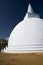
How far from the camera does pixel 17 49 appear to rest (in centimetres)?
2909

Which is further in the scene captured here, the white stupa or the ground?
the white stupa

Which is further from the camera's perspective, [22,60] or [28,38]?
[28,38]

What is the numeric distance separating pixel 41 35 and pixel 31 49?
332 cm

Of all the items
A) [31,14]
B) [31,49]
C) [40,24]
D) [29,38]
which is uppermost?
[31,14]

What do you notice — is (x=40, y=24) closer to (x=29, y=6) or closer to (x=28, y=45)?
(x=28, y=45)

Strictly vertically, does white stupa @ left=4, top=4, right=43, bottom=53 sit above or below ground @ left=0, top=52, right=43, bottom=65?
above

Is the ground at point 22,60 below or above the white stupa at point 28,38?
below

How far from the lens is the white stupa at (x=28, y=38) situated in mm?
28523

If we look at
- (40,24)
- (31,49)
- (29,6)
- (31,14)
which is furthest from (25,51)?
(29,6)

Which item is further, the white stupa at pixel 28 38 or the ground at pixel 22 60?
the white stupa at pixel 28 38

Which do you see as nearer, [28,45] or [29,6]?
[28,45]

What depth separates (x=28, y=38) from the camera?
96.5 ft

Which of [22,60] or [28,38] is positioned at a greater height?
[28,38]

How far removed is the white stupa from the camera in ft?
93.6
